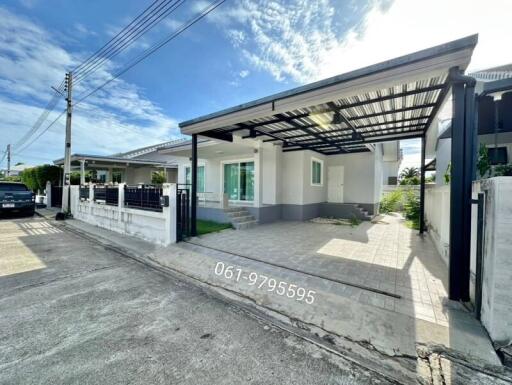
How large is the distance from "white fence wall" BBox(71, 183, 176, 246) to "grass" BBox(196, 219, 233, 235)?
114cm

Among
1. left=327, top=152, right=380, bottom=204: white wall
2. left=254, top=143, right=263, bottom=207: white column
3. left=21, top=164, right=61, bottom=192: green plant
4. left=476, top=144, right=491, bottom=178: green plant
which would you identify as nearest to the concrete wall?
left=476, top=144, right=491, bottom=178: green plant

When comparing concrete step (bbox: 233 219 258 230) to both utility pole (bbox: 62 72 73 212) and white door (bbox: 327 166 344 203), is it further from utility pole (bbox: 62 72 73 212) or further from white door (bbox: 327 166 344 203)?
utility pole (bbox: 62 72 73 212)

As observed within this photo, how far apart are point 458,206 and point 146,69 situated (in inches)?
526

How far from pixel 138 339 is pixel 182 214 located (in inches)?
170

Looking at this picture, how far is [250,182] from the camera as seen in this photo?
1017 centimetres

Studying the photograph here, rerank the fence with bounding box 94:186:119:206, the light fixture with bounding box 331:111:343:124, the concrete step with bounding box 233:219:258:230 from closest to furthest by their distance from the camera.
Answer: the light fixture with bounding box 331:111:343:124, the concrete step with bounding box 233:219:258:230, the fence with bounding box 94:186:119:206

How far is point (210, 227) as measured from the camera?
26.2 feet

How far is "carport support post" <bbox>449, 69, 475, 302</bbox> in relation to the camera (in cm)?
298

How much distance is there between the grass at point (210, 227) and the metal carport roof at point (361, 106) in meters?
3.09

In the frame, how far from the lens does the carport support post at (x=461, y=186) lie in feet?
9.78

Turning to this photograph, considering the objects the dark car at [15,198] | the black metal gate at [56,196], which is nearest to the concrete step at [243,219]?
the dark car at [15,198]

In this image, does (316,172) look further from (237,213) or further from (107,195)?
(107,195)

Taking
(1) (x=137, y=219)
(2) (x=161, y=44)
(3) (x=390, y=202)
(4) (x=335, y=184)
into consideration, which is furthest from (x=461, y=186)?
(3) (x=390, y=202)

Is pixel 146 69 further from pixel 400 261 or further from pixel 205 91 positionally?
pixel 400 261
